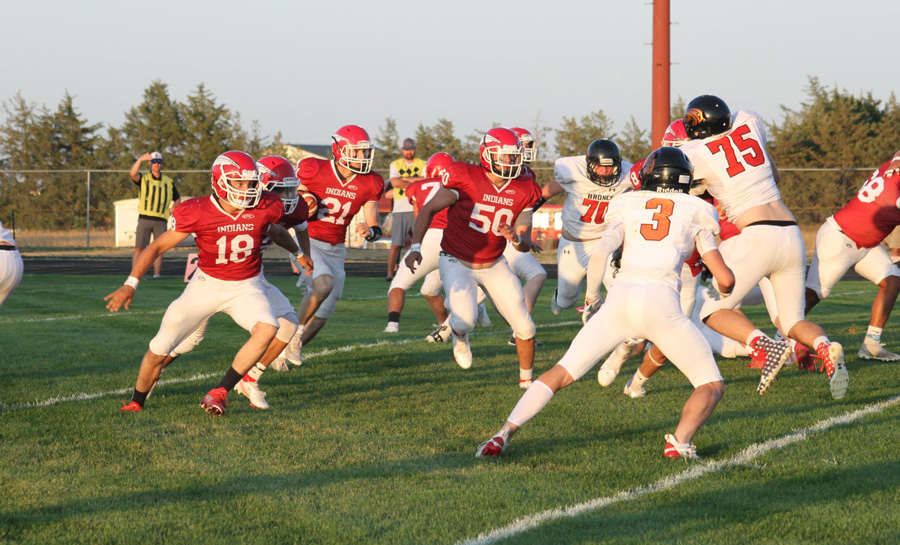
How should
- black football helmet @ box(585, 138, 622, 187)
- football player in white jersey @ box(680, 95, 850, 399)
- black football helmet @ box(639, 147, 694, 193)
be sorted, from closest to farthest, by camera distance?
1. black football helmet @ box(639, 147, 694, 193)
2. football player in white jersey @ box(680, 95, 850, 399)
3. black football helmet @ box(585, 138, 622, 187)

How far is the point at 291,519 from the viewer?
426 centimetres

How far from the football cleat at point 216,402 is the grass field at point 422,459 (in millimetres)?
101

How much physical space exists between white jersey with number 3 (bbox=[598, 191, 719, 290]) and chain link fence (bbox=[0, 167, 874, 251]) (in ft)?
70.5

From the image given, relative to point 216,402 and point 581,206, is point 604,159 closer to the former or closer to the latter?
point 581,206

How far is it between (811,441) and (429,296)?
5.62m

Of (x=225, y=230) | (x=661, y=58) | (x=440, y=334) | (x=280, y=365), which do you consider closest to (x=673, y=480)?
(x=225, y=230)

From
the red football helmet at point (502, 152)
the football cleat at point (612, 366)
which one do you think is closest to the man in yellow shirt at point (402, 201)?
the red football helmet at point (502, 152)

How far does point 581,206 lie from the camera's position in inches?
390

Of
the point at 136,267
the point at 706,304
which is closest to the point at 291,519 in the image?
the point at 136,267

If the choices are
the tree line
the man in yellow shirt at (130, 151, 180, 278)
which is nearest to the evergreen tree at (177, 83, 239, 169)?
the tree line

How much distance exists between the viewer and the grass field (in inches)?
163

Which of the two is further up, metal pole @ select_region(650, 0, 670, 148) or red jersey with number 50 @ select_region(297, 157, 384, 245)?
metal pole @ select_region(650, 0, 670, 148)

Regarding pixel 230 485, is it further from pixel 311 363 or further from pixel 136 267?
pixel 311 363

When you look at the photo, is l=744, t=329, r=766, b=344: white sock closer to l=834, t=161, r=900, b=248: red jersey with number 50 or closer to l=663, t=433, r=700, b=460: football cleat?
l=663, t=433, r=700, b=460: football cleat
